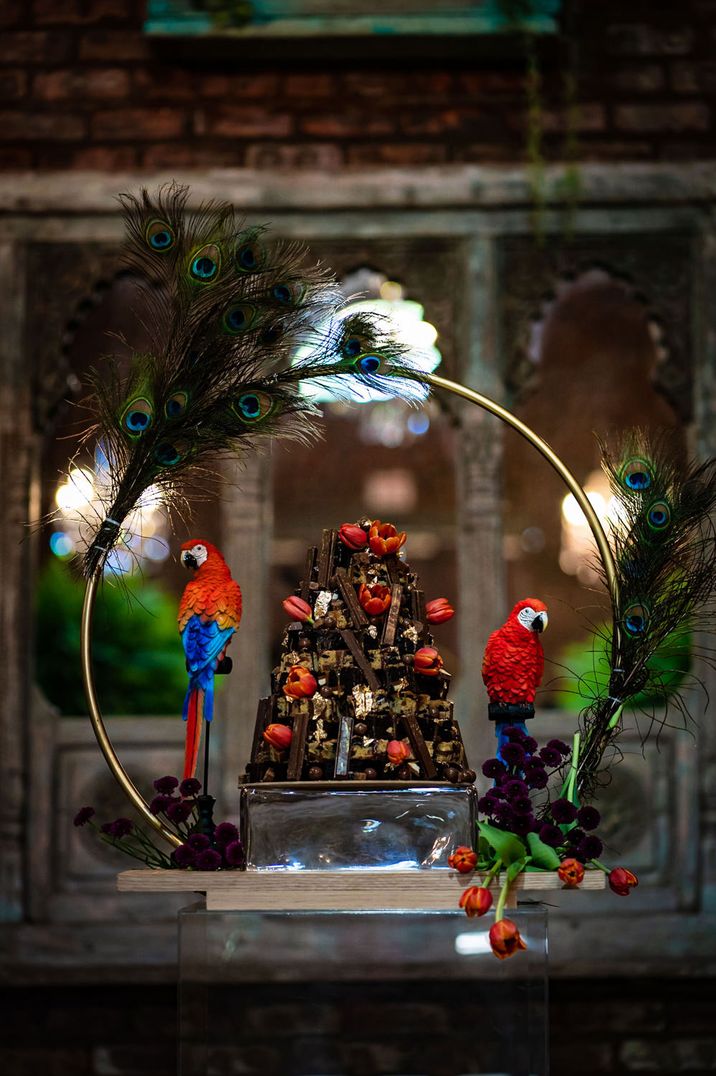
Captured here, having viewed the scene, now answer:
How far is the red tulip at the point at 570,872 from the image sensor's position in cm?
234

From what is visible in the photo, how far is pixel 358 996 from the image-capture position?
236cm

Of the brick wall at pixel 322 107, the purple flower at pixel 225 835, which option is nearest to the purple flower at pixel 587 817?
the purple flower at pixel 225 835

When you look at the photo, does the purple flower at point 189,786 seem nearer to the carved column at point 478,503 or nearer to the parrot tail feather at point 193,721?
the parrot tail feather at point 193,721

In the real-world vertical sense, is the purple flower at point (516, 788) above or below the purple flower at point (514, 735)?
below

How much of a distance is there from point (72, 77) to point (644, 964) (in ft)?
12.4

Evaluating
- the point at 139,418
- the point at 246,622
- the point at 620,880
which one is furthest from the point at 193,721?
the point at 246,622

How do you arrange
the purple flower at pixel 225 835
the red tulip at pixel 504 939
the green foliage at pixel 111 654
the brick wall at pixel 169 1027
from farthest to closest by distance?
the green foliage at pixel 111 654, the brick wall at pixel 169 1027, the purple flower at pixel 225 835, the red tulip at pixel 504 939

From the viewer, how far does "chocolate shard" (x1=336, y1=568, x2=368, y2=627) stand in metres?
2.60

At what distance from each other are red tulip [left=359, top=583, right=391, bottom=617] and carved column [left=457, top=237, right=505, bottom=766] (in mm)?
2332

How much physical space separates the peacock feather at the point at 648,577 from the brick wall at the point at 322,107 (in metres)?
2.77

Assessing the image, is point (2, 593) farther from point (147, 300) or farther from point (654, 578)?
point (654, 578)

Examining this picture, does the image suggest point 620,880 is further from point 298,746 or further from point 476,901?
point 298,746

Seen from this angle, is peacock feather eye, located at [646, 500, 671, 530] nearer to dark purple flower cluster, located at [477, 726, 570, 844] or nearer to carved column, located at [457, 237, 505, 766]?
dark purple flower cluster, located at [477, 726, 570, 844]

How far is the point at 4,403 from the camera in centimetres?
507
